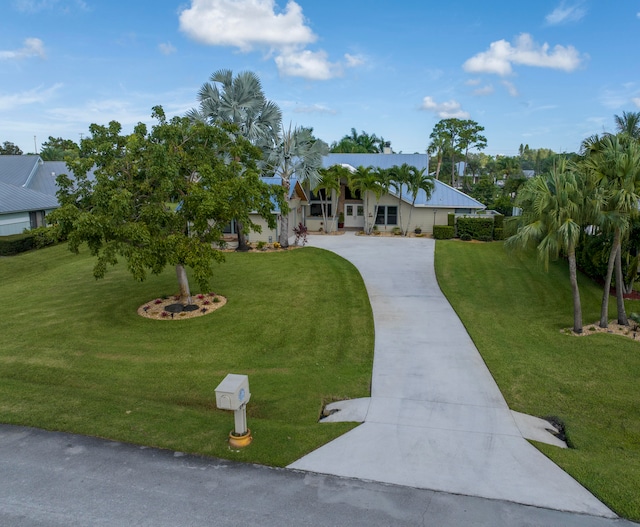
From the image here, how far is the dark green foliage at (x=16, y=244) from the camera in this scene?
75.6 feet

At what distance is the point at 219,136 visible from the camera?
1356cm

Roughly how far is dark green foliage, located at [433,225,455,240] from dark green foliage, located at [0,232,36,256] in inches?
877

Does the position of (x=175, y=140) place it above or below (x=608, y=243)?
above

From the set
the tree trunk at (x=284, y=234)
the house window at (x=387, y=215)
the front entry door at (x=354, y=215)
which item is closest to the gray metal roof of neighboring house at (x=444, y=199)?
the house window at (x=387, y=215)

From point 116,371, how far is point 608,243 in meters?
15.8

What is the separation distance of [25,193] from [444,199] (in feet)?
84.9

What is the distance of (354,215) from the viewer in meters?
32.2

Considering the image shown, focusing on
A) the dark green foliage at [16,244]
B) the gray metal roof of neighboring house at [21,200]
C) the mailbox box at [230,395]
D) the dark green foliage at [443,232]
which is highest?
the gray metal roof of neighboring house at [21,200]

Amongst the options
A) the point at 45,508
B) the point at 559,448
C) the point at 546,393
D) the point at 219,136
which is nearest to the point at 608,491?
the point at 559,448

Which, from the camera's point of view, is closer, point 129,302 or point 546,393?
point 546,393

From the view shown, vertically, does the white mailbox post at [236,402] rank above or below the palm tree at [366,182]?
below

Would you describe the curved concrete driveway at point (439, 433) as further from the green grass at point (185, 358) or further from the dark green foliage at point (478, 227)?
the dark green foliage at point (478, 227)

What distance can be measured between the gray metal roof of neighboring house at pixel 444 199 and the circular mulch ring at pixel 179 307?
1752cm

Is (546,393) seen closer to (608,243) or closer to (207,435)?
(207,435)
